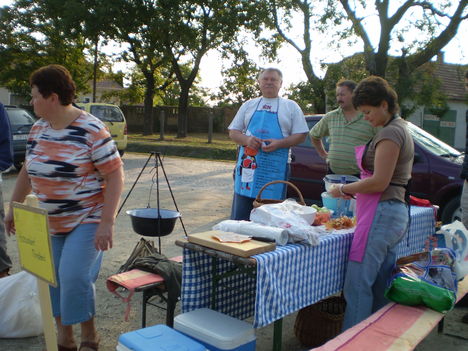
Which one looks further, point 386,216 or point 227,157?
point 227,157

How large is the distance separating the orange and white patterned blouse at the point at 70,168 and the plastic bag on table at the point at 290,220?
95cm

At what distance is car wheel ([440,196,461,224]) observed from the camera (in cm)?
620

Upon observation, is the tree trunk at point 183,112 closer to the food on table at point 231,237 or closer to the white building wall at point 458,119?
the white building wall at point 458,119

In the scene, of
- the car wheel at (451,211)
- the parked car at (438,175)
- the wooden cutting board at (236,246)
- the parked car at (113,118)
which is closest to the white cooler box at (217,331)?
the wooden cutting board at (236,246)

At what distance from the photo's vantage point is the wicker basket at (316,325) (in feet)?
11.5

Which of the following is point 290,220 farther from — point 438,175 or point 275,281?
point 438,175

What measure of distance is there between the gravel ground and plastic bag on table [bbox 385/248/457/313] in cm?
79

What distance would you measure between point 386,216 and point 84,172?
183 cm

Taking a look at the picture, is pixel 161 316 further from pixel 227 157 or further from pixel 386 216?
pixel 227 157

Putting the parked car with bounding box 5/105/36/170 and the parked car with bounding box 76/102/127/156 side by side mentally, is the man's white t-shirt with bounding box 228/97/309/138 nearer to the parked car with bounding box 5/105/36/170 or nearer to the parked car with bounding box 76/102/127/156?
the parked car with bounding box 5/105/36/170

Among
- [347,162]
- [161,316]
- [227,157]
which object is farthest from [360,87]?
[227,157]

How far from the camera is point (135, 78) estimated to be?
37469 mm

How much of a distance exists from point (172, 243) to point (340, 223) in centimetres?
326

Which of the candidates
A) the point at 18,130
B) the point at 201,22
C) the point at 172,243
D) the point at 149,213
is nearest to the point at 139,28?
the point at 201,22
